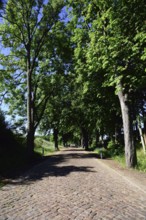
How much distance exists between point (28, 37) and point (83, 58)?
7.62 meters

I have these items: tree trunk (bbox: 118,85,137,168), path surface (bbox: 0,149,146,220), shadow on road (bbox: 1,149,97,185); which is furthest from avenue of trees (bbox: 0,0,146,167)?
path surface (bbox: 0,149,146,220)

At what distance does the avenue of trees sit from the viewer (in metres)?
14.0

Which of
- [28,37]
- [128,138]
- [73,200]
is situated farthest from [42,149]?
[73,200]

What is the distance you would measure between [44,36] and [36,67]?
13.4ft

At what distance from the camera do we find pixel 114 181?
10.9 m

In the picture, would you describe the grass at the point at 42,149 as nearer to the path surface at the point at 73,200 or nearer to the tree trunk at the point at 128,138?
the tree trunk at the point at 128,138

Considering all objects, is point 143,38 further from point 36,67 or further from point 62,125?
point 62,125

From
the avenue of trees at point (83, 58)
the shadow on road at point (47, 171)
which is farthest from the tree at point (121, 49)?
the shadow on road at point (47, 171)

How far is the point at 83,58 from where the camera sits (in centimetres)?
1948

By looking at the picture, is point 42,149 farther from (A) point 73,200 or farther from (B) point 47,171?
(A) point 73,200

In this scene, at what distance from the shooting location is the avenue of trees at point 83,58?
14.0 metres

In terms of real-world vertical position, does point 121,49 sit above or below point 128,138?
above

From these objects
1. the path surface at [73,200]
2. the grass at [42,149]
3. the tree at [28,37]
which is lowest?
the path surface at [73,200]

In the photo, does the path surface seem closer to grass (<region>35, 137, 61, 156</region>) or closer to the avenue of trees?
the avenue of trees
